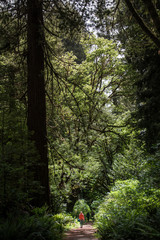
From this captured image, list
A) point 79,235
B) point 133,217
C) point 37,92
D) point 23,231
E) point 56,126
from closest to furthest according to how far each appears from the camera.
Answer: point 23,231 → point 133,217 → point 79,235 → point 37,92 → point 56,126

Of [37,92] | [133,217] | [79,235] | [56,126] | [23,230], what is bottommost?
[79,235]

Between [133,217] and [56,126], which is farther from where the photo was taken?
[56,126]

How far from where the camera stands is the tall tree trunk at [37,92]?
6551 mm

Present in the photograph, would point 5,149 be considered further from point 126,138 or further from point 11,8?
point 126,138

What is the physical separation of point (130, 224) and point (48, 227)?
1.72 m

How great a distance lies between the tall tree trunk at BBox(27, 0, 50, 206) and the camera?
655cm

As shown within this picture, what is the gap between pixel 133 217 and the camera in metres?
4.58

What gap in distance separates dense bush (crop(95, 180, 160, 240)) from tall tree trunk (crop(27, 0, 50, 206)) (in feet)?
7.25

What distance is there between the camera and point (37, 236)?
Answer: 3816mm

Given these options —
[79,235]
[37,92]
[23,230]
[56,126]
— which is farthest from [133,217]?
[56,126]

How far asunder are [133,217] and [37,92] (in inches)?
184

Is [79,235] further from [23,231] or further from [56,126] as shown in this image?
[56,126]

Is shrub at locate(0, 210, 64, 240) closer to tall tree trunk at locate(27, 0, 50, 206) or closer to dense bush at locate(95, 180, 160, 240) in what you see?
dense bush at locate(95, 180, 160, 240)

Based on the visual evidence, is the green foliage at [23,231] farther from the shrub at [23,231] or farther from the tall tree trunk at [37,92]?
the tall tree trunk at [37,92]
